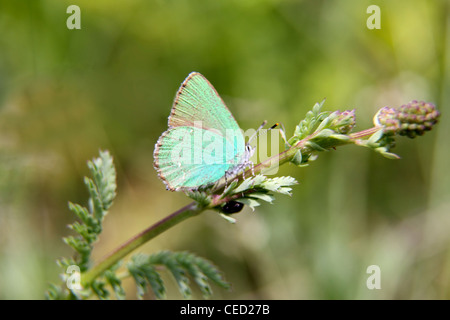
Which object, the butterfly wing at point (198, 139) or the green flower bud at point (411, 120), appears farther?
the butterfly wing at point (198, 139)

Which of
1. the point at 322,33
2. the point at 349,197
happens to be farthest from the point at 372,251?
the point at 322,33

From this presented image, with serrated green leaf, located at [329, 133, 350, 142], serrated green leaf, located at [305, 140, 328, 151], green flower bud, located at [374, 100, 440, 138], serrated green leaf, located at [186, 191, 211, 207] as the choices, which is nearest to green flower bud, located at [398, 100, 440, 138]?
green flower bud, located at [374, 100, 440, 138]

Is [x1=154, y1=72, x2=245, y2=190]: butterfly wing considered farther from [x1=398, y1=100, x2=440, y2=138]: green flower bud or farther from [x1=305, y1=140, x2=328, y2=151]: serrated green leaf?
[x1=398, y1=100, x2=440, y2=138]: green flower bud

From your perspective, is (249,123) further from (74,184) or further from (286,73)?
(74,184)

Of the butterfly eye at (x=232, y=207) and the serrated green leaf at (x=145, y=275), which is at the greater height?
the butterfly eye at (x=232, y=207)

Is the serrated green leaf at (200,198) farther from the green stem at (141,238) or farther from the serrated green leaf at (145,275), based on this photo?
the serrated green leaf at (145,275)

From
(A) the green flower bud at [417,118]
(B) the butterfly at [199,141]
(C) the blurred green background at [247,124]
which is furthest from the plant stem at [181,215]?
(C) the blurred green background at [247,124]

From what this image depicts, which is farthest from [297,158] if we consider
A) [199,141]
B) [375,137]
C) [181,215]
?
[199,141]
